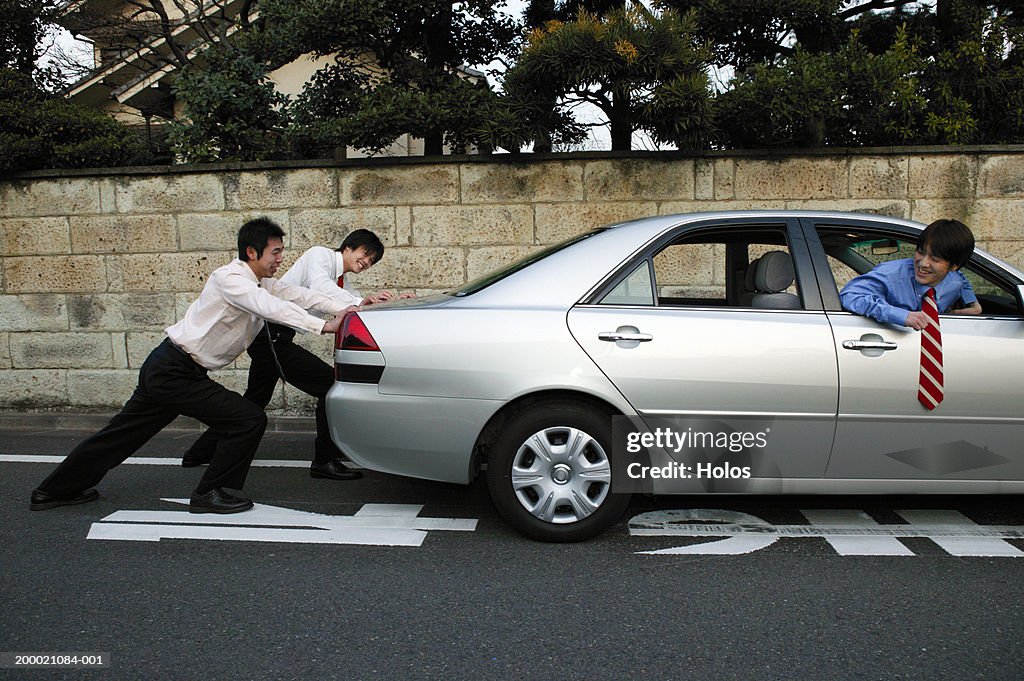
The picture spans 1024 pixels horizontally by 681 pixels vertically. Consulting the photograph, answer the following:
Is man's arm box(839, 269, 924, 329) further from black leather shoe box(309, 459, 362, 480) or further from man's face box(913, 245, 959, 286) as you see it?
black leather shoe box(309, 459, 362, 480)

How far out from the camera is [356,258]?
16.8 ft

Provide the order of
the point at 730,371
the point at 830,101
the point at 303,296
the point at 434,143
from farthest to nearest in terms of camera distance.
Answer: the point at 434,143 < the point at 830,101 < the point at 303,296 < the point at 730,371

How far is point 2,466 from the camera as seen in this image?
215 inches

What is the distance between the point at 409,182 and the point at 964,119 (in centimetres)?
467

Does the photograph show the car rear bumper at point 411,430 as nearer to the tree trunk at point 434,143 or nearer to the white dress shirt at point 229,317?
the white dress shirt at point 229,317

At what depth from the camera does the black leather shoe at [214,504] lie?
435 centimetres

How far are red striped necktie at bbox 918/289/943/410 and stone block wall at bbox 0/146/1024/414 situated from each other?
11.0ft

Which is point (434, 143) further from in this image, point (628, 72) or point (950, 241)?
point (950, 241)

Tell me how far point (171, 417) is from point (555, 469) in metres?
2.12

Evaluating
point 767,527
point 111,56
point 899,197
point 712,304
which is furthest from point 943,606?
point 111,56

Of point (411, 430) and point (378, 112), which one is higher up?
point (378, 112)

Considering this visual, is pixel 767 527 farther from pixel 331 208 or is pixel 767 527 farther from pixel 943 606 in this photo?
pixel 331 208

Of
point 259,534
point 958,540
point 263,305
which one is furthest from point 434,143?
point 958,540

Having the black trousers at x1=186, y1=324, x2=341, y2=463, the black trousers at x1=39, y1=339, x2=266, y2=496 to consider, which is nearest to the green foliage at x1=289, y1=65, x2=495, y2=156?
the black trousers at x1=186, y1=324, x2=341, y2=463
